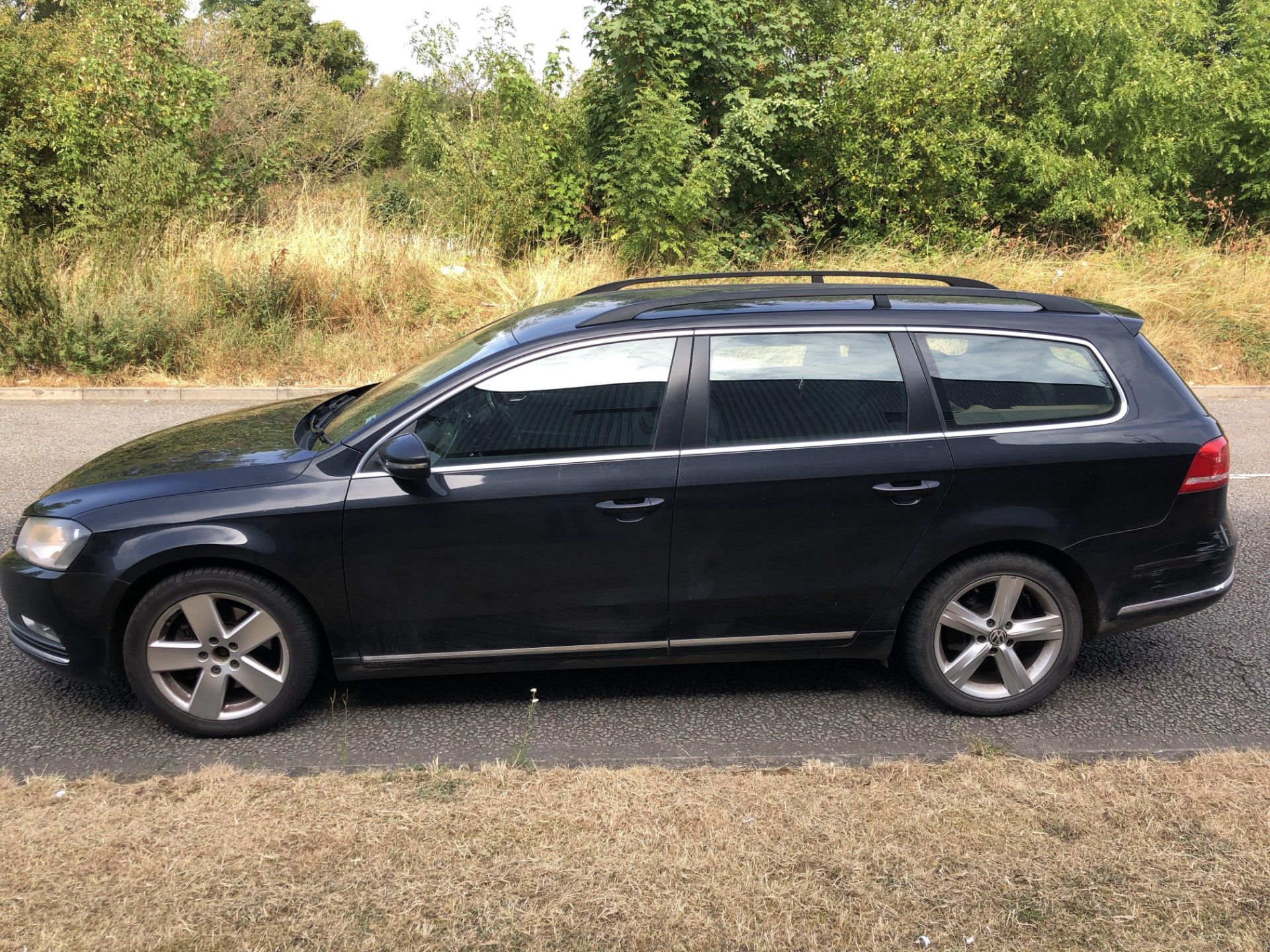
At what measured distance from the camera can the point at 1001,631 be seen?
4.34 metres

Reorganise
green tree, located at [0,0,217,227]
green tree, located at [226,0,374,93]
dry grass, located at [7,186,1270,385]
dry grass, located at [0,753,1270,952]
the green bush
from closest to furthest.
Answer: dry grass, located at [0,753,1270,952] → the green bush → dry grass, located at [7,186,1270,385] → green tree, located at [0,0,217,227] → green tree, located at [226,0,374,93]

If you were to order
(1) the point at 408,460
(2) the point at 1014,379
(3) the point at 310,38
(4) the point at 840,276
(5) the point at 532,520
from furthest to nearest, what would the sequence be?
(3) the point at 310,38
(4) the point at 840,276
(2) the point at 1014,379
(5) the point at 532,520
(1) the point at 408,460

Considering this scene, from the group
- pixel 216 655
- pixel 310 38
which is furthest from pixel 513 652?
pixel 310 38

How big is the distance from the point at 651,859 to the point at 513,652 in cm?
131

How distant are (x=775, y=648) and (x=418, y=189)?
59.4 ft

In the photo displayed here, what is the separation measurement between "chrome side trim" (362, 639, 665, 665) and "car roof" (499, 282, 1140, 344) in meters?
1.24

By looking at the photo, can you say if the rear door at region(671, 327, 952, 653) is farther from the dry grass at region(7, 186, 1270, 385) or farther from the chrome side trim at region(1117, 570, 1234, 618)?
the dry grass at region(7, 186, 1270, 385)

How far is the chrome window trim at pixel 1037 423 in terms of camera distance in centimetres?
430

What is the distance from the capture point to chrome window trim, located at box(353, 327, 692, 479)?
13.7 feet

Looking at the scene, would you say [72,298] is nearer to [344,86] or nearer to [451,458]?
[451,458]

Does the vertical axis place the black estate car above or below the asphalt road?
above

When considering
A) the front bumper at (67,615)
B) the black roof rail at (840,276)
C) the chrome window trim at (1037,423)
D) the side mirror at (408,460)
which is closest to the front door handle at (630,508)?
the side mirror at (408,460)

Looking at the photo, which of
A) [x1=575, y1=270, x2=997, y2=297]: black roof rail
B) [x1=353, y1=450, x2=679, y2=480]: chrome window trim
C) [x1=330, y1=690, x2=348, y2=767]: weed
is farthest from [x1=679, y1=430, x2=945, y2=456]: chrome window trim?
[x1=330, y1=690, x2=348, y2=767]: weed

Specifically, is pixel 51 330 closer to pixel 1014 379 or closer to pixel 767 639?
pixel 767 639
